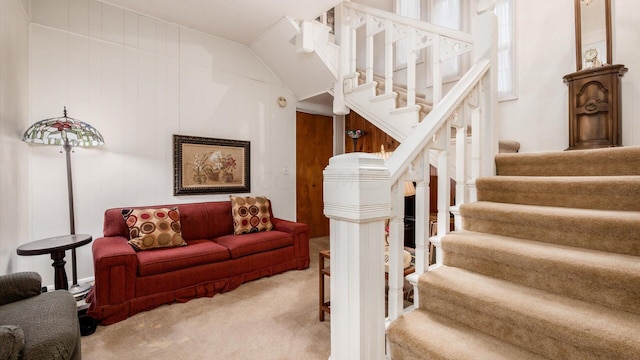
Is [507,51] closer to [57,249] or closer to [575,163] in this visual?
[575,163]

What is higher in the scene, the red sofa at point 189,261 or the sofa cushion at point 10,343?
the sofa cushion at point 10,343

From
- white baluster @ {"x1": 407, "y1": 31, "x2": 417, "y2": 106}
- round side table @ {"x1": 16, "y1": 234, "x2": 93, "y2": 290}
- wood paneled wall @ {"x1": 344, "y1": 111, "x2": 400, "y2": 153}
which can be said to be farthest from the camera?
wood paneled wall @ {"x1": 344, "y1": 111, "x2": 400, "y2": 153}

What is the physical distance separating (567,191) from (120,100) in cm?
393

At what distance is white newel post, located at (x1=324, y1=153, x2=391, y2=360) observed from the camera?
3.30ft

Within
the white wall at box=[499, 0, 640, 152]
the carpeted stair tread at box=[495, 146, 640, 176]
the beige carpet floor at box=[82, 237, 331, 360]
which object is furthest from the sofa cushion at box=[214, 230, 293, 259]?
the white wall at box=[499, 0, 640, 152]

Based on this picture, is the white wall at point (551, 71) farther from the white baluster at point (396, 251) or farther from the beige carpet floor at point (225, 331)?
the beige carpet floor at point (225, 331)

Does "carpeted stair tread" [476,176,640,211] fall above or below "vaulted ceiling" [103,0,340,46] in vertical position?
below

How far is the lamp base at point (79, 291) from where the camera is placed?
89.8 inches

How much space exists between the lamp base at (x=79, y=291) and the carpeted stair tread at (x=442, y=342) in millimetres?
2527

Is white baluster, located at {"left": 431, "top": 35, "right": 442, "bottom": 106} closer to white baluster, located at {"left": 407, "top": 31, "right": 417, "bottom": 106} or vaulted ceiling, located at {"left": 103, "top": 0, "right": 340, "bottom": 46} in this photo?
white baluster, located at {"left": 407, "top": 31, "right": 417, "bottom": 106}

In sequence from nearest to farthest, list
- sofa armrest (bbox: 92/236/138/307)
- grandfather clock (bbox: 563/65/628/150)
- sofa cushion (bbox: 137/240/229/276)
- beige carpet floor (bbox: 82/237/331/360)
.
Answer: beige carpet floor (bbox: 82/237/331/360)
sofa armrest (bbox: 92/236/138/307)
sofa cushion (bbox: 137/240/229/276)
grandfather clock (bbox: 563/65/628/150)

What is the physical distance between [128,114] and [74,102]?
17.7 inches

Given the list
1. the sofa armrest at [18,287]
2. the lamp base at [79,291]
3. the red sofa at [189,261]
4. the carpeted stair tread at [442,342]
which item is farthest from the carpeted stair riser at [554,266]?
the lamp base at [79,291]

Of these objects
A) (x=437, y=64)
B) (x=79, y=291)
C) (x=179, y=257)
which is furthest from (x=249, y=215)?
(x=437, y=64)
